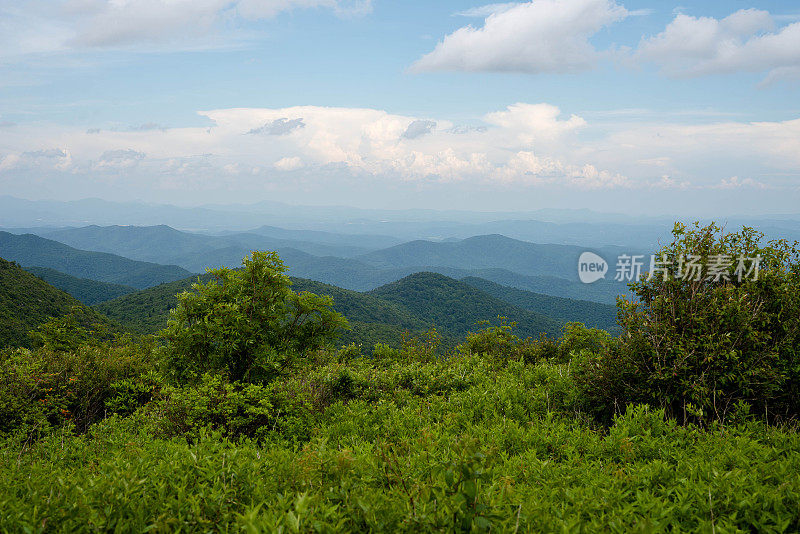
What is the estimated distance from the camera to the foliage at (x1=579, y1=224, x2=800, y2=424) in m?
6.62

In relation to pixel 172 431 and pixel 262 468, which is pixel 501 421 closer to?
pixel 262 468

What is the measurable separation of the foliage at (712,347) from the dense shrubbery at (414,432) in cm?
4

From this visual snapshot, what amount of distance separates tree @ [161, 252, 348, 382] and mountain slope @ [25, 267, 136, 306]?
466 feet

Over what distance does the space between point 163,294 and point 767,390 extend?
102 m

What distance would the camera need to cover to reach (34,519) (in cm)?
292

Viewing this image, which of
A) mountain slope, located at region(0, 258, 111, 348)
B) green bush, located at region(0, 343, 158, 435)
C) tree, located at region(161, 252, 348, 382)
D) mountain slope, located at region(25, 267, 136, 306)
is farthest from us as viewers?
mountain slope, located at region(25, 267, 136, 306)

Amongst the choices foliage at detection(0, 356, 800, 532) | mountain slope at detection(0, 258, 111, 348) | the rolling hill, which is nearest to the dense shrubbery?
foliage at detection(0, 356, 800, 532)

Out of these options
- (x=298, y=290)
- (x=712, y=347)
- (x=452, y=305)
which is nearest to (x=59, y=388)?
(x=712, y=347)

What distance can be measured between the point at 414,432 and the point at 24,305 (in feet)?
215

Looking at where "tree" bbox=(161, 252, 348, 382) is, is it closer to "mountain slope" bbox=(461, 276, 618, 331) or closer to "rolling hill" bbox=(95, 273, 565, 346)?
"rolling hill" bbox=(95, 273, 565, 346)

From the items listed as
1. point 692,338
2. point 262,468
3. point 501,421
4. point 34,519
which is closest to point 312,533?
point 262,468

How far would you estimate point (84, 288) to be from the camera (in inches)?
5217

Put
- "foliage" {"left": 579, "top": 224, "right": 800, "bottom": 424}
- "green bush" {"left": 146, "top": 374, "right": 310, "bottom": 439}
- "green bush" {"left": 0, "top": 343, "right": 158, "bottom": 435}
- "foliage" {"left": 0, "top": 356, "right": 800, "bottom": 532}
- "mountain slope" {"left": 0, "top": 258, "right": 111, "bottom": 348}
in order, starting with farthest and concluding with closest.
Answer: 1. "mountain slope" {"left": 0, "top": 258, "right": 111, "bottom": 348}
2. "green bush" {"left": 0, "top": 343, "right": 158, "bottom": 435}
3. "green bush" {"left": 146, "top": 374, "right": 310, "bottom": 439}
4. "foliage" {"left": 579, "top": 224, "right": 800, "bottom": 424}
5. "foliage" {"left": 0, "top": 356, "right": 800, "bottom": 532}

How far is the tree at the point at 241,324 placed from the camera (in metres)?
8.41
